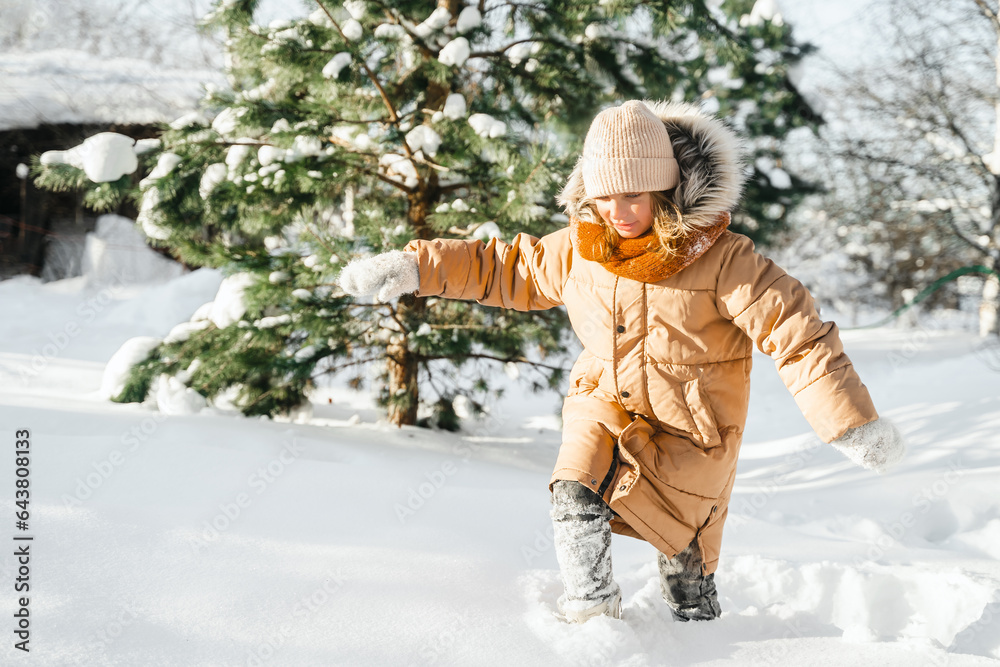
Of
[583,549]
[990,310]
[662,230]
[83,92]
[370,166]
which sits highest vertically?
[83,92]

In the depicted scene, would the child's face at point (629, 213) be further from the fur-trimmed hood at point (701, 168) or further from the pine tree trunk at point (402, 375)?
the pine tree trunk at point (402, 375)

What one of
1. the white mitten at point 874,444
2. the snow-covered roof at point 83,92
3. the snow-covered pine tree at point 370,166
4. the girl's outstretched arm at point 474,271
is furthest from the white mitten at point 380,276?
the snow-covered roof at point 83,92

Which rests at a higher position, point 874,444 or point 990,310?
point 874,444

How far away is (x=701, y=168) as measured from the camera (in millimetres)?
1811

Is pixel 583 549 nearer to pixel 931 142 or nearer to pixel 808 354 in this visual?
pixel 808 354

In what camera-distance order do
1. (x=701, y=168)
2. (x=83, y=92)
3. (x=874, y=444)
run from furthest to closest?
(x=83, y=92) < (x=701, y=168) < (x=874, y=444)

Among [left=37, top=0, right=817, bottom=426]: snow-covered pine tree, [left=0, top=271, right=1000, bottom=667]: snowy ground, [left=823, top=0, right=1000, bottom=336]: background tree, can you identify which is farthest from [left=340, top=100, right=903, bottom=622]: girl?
[left=823, top=0, right=1000, bottom=336]: background tree

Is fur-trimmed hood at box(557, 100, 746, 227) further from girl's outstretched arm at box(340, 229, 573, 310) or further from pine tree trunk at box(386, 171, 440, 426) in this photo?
pine tree trunk at box(386, 171, 440, 426)

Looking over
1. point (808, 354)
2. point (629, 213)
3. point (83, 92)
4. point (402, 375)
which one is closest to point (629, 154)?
point (629, 213)

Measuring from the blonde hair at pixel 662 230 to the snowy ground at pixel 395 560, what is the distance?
97 centimetres

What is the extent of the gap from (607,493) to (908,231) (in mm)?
8516

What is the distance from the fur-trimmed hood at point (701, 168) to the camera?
5.82 ft

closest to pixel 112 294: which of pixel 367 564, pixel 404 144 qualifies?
pixel 404 144

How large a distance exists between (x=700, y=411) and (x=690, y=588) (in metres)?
0.54
